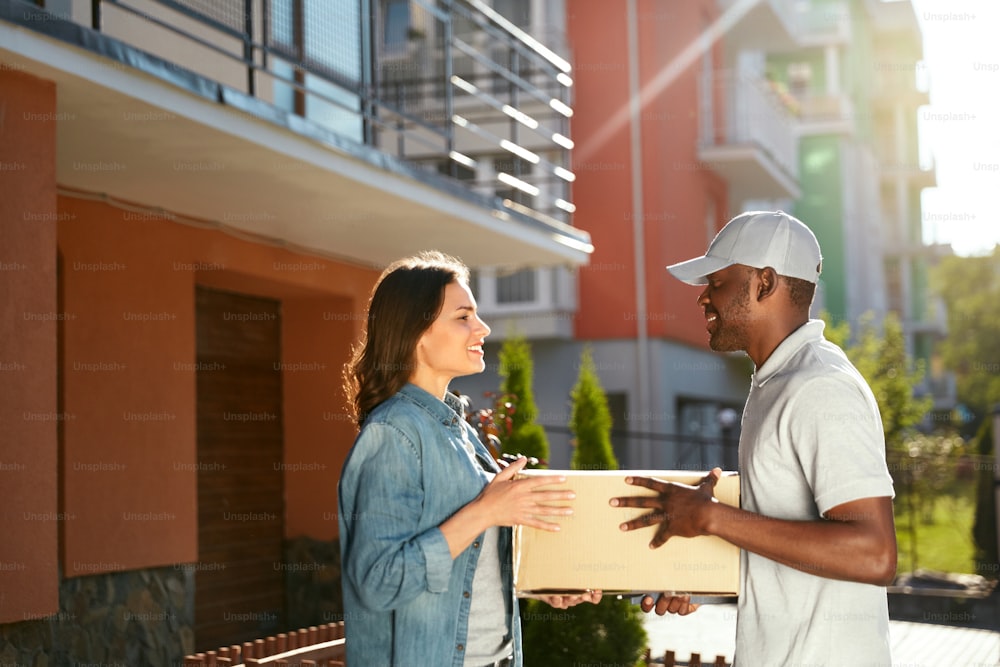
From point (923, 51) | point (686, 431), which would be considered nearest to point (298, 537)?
point (686, 431)

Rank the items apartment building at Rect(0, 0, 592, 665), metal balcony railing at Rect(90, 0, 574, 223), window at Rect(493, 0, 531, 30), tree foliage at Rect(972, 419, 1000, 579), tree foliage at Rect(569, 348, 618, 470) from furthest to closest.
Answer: window at Rect(493, 0, 531, 30), tree foliage at Rect(972, 419, 1000, 579), tree foliage at Rect(569, 348, 618, 470), metal balcony railing at Rect(90, 0, 574, 223), apartment building at Rect(0, 0, 592, 665)

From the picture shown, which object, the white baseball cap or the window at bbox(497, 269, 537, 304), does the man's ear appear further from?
the window at bbox(497, 269, 537, 304)

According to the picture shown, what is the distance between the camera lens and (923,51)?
46188mm

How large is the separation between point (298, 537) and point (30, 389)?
6137mm

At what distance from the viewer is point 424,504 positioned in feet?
10.8

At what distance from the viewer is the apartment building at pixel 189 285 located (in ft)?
20.1

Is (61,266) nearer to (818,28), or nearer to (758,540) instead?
(758,540)

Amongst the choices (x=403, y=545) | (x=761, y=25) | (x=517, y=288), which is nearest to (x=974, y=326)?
(x=761, y=25)

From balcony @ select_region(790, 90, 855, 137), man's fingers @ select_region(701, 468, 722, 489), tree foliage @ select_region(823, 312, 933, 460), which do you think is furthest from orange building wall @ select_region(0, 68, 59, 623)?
balcony @ select_region(790, 90, 855, 137)

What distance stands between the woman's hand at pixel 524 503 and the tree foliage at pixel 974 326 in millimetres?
43942

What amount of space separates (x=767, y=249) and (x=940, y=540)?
75.7 feet

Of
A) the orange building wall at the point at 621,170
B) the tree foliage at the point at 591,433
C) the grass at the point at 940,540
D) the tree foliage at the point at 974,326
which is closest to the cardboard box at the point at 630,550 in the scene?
the tree foliage at the point at 591,433

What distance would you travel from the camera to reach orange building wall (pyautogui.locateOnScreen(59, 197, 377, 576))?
848 cm

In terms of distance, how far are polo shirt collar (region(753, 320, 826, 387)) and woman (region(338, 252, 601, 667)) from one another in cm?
64
